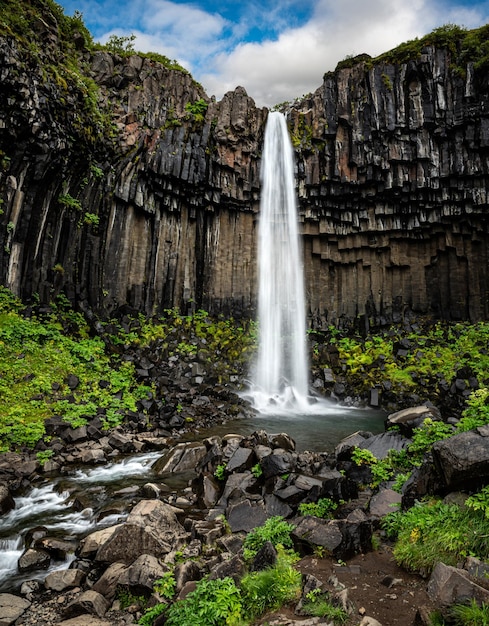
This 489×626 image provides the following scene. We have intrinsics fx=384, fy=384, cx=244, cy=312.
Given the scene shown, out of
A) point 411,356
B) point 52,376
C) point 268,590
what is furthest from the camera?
point 411,356

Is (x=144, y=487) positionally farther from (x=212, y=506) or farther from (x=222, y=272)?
(x=222, y=272)

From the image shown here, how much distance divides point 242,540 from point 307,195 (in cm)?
2312

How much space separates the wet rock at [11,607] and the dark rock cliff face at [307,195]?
1524 centimetres

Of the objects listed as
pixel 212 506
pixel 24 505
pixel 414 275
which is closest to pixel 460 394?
pixel 414 275

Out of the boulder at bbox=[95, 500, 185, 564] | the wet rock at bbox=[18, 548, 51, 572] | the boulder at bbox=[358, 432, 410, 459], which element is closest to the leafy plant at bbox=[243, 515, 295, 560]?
the boulder at bbox=[95, 500, 185, 564]

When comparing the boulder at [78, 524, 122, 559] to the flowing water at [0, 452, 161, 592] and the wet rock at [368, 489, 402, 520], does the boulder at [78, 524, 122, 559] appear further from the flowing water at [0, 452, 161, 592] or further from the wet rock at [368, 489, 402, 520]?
the wet rock at [368, 489, 402, 520]

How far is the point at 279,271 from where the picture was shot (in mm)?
26594

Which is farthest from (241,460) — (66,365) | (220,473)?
(66,365)

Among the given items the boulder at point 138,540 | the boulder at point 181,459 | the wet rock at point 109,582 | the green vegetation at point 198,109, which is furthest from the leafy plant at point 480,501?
the green vegetation at point 198,109

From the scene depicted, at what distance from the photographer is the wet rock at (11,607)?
4407 millimetres

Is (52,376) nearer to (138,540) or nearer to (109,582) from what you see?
(138,540)

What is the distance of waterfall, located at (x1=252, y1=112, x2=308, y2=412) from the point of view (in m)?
23.3

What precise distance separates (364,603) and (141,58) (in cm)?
2819

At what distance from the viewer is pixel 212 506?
285 inches
